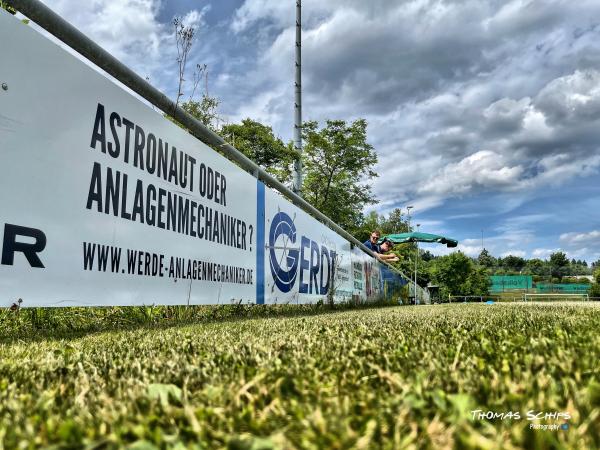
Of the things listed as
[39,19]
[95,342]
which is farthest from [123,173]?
[95,342]

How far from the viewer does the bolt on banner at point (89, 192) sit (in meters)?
2.49

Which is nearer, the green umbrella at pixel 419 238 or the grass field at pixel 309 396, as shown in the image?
the grass field at pixel 309 396

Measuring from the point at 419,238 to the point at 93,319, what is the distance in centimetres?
2270

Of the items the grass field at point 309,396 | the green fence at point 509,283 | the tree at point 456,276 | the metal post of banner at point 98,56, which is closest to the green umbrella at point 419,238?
the metal post of banner at point 98,56

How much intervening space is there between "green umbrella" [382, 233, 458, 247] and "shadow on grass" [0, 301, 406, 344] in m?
19.3

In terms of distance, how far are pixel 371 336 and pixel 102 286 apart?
187 centimetres

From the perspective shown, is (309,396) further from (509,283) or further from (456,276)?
(509,283)

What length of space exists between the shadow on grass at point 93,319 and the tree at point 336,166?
948 inches

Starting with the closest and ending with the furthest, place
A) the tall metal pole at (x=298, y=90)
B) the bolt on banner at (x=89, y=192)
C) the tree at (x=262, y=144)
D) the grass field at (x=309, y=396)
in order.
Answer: the grass field at (x=309, y=396), the bolt on banner at (x=89, y=192), the tall metal pole at (x=298, y=90), the tree at (x=262, y=144)

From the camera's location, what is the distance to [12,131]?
2.47 m

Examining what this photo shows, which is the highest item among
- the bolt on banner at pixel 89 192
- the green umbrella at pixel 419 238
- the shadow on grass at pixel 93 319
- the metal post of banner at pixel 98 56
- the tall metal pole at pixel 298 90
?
the tall metal pole at pixel 298 90

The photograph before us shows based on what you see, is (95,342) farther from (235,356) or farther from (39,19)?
(39,19)

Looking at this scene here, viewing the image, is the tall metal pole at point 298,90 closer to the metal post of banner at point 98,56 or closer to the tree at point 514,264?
the metal post of banner at point 98,56

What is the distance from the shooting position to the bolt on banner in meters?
2.49
